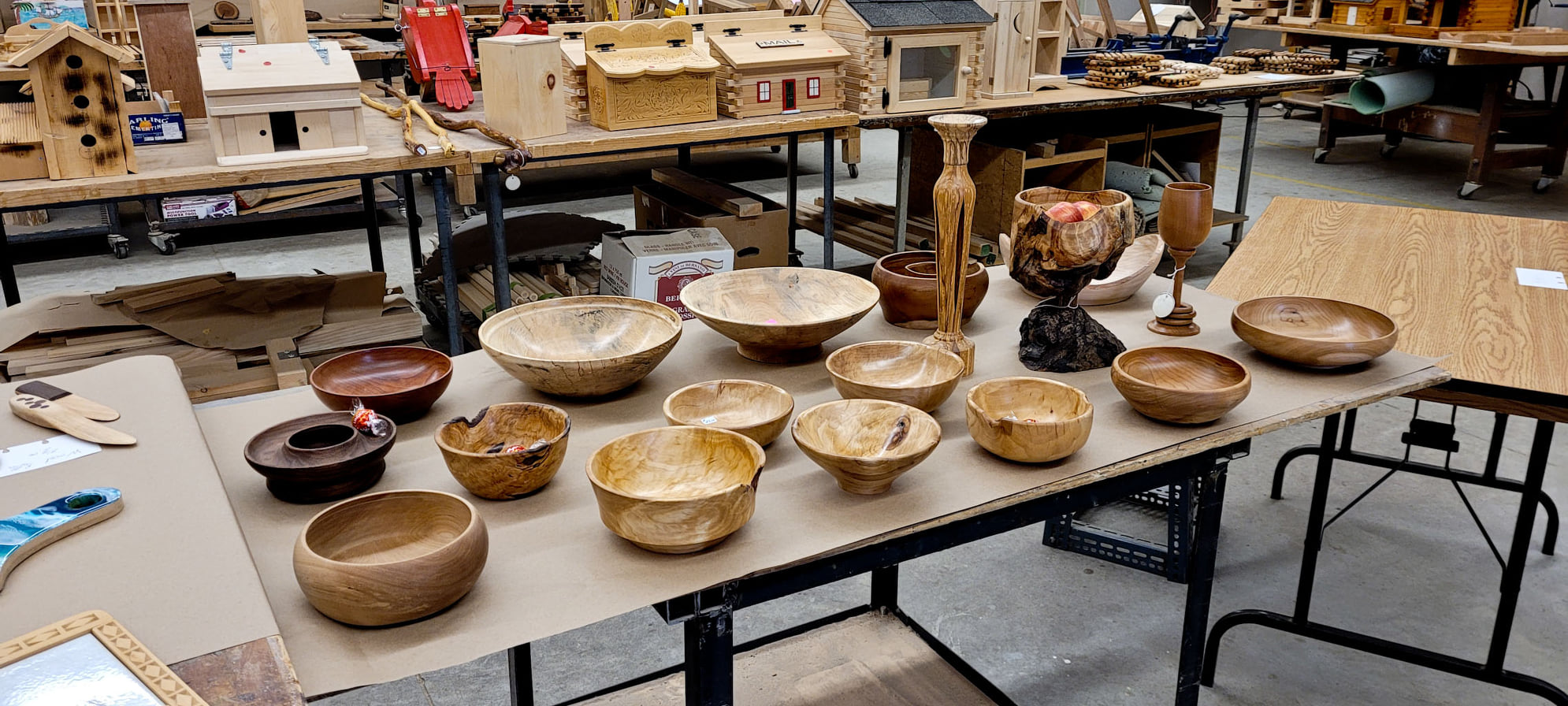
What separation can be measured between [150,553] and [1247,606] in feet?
7.65

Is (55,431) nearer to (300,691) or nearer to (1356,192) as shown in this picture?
(300,691)

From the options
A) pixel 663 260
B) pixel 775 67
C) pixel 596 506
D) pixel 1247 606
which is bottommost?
pixel 1247 606

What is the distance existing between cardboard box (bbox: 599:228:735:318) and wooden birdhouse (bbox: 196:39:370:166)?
92 cm

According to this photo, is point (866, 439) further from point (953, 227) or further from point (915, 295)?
point (915, 295)

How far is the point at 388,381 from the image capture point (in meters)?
1.72

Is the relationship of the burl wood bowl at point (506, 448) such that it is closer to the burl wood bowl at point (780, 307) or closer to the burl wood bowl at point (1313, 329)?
the burl wood bowl at point (780, 307)

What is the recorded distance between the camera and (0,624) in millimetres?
1092

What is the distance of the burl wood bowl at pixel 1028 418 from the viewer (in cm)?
148

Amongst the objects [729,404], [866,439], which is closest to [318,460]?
[729,404]

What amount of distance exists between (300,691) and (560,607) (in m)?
0.28

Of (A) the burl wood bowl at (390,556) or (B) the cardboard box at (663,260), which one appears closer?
(A) the burl wood bowl at (390,556)

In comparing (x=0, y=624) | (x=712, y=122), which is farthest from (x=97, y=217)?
(x=0, y=624)

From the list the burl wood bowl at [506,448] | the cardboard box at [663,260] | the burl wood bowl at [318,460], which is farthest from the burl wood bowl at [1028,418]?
the cardboard box at [663,260]

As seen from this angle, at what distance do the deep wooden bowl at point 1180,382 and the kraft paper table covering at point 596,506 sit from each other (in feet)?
0.11
